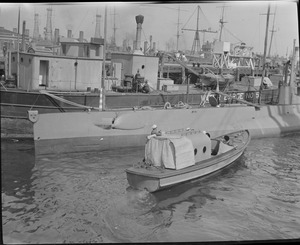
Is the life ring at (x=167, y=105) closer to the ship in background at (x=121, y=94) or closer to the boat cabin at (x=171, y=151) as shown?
the ship in background at (x=121, y=94)

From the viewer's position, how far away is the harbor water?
8359mm

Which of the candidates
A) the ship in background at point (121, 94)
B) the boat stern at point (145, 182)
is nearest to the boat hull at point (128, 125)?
the ship in background at point (121, 94)

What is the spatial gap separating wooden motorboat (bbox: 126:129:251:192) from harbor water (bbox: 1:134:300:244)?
14.7 inches

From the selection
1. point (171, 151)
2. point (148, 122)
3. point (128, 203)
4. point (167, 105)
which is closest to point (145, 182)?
point (128, 203)

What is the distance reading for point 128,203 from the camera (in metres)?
10.5

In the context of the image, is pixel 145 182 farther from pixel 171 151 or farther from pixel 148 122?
pixel 148 122

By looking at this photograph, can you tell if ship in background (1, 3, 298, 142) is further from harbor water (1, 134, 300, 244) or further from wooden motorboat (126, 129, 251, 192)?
wooden motorboat (126, 129, 251, 192)

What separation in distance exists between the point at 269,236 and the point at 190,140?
166 inches

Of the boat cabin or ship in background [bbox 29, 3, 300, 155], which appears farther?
ship in background [bbox 29, 3, 300, 155]

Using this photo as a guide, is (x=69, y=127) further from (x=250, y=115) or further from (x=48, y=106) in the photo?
(x=250, y=115)

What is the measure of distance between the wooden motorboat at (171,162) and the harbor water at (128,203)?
375 mm

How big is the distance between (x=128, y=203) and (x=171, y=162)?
198 centimetres

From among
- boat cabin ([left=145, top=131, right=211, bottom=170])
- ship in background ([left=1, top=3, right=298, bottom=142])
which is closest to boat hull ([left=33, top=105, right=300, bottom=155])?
ship in background ([left=1, top=3, right=298, bottom=142])

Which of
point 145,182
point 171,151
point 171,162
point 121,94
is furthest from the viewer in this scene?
point 121,94
